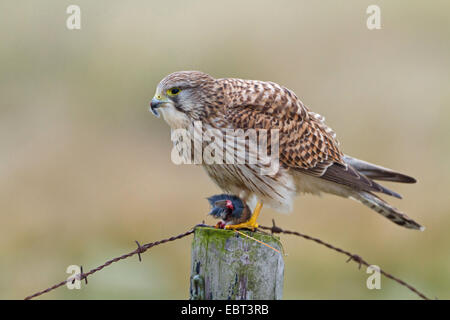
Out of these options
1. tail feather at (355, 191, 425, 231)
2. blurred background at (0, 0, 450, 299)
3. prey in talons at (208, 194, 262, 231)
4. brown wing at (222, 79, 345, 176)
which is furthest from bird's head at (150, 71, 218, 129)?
blurred background at (0, 0, 450, 299)

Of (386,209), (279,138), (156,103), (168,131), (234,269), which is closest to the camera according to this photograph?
(234,269)

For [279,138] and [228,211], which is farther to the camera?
[279,138]

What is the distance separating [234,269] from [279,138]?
1.62 m

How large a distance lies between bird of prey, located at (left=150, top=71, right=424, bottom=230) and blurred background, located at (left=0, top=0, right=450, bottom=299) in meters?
2.06

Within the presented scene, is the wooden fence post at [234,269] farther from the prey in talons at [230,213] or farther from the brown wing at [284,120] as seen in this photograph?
the brown wing at [284,120]

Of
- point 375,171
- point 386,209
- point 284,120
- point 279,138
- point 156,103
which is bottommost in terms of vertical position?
point 386,209

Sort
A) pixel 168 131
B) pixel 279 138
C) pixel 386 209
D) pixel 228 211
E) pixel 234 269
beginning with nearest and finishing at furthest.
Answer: pixel 234 269 < pixel 228 211 < pixel 279 138 < pixel 386 209 < pixel 168 131

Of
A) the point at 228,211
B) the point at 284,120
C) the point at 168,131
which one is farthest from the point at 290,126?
the point at 168,131

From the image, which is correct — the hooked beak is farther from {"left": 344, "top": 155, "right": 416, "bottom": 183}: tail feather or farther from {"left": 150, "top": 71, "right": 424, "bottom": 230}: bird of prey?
{"left": 344, "top": 155, "right": 416, "bottom": 183}: tail feather

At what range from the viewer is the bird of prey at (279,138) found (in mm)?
4137

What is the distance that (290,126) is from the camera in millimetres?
4391

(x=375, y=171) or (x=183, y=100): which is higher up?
(x=183, y=100)

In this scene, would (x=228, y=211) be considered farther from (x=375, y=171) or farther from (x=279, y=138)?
(x=375, y=171)
